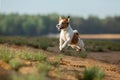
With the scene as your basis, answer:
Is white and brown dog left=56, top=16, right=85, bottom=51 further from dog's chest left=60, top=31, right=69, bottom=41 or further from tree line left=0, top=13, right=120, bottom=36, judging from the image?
tree line left=0, top=13, right=120, bottom=36

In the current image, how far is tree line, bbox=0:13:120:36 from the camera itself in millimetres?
107144

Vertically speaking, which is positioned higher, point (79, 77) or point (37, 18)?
point (79, 77)

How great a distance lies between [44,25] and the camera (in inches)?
4616

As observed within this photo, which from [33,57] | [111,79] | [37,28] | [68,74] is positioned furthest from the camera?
[37,28]

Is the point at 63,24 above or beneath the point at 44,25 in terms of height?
above

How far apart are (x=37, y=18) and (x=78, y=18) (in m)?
12.9

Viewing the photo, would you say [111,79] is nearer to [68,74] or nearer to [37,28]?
[68,74]

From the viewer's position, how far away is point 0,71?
32.5 ft

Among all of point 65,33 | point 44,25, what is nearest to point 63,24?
point 65,33

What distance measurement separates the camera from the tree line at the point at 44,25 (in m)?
107

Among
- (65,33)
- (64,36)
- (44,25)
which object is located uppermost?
(65,33)

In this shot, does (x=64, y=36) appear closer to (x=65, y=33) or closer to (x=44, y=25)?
(x=65, y=33)

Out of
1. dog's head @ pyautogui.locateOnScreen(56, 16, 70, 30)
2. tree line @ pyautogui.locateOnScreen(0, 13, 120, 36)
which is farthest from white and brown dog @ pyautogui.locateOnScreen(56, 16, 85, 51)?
tree line @ pyautogui.locateOnScreen(0, 13, 120, 36)

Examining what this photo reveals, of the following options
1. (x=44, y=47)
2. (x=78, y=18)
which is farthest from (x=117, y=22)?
(x=44, y=47)
